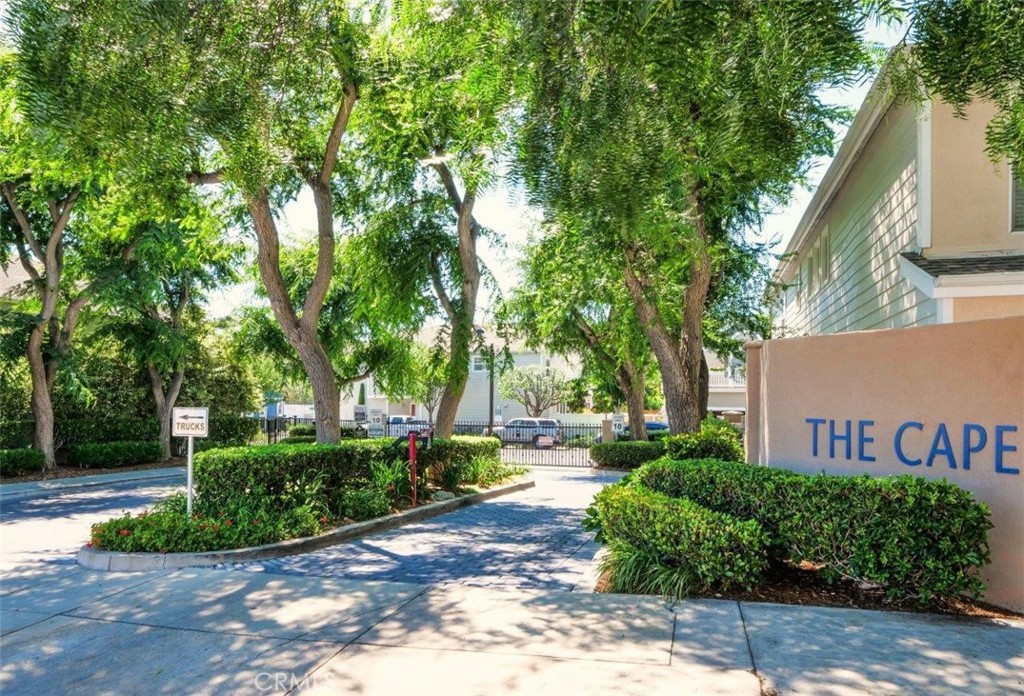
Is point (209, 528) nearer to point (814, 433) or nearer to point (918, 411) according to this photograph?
point (814, 433)

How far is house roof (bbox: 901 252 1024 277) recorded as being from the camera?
28.0 feet

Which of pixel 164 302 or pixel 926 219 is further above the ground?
pixel 164 302

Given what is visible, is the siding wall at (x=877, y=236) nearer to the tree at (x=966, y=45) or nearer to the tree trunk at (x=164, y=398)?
the tree at (x=966, y=45)

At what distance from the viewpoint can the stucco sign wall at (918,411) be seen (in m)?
6.05

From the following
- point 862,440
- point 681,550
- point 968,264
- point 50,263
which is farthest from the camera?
point 50,263

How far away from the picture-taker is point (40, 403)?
1994 cm

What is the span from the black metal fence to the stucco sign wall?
17.8 m

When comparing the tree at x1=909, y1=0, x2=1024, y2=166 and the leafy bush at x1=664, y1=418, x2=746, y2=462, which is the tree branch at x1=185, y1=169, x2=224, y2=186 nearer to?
the leafy bush at x1=664, y1=418, x2=746, y2=462

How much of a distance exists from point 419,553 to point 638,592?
3295 millimetres

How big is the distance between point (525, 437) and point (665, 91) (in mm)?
31881

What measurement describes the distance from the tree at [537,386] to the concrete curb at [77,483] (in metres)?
27.1

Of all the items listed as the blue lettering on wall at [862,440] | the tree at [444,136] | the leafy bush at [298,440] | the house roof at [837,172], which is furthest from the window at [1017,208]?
the leafy bush at [298,440]

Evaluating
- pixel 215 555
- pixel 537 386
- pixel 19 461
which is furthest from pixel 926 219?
pixel 537 386

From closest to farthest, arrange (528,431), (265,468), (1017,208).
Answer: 1. (1017,208)
2. (265,468)
3. (528,431)
